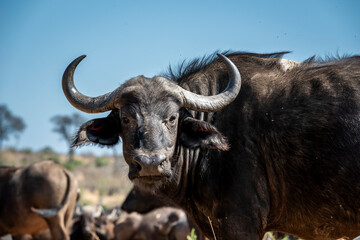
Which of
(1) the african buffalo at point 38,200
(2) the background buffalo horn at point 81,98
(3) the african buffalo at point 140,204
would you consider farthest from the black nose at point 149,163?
(1) the african buffalo at point 38,200

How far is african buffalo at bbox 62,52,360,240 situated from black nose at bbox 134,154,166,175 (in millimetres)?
57

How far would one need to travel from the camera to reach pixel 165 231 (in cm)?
1210

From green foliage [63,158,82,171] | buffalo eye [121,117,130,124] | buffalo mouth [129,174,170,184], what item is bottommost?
green foliage [63,158,82,171]

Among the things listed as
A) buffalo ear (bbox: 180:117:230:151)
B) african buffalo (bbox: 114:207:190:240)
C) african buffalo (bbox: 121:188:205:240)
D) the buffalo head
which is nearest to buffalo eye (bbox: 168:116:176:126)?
the buffalo head

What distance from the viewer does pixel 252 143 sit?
5867mm

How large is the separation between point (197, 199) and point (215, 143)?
34.4 inches

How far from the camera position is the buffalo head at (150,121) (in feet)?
17.7

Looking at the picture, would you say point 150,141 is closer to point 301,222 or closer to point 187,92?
point 187,92

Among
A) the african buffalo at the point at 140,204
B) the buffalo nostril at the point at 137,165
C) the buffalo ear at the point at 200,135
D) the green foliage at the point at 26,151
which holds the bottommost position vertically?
the green foliage at the point at 26,151

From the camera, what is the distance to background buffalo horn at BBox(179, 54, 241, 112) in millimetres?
5867

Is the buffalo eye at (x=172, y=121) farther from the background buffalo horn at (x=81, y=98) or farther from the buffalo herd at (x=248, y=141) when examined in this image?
the background buffalo horn at (x=81, y=98)

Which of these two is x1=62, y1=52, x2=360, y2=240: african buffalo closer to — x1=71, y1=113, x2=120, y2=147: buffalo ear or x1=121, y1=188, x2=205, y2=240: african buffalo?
x1=71, y1=113, x2=120, y2=147: buffalo ear

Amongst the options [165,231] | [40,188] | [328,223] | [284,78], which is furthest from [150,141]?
[40,188]

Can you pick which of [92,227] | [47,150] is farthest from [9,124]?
[92,227]
